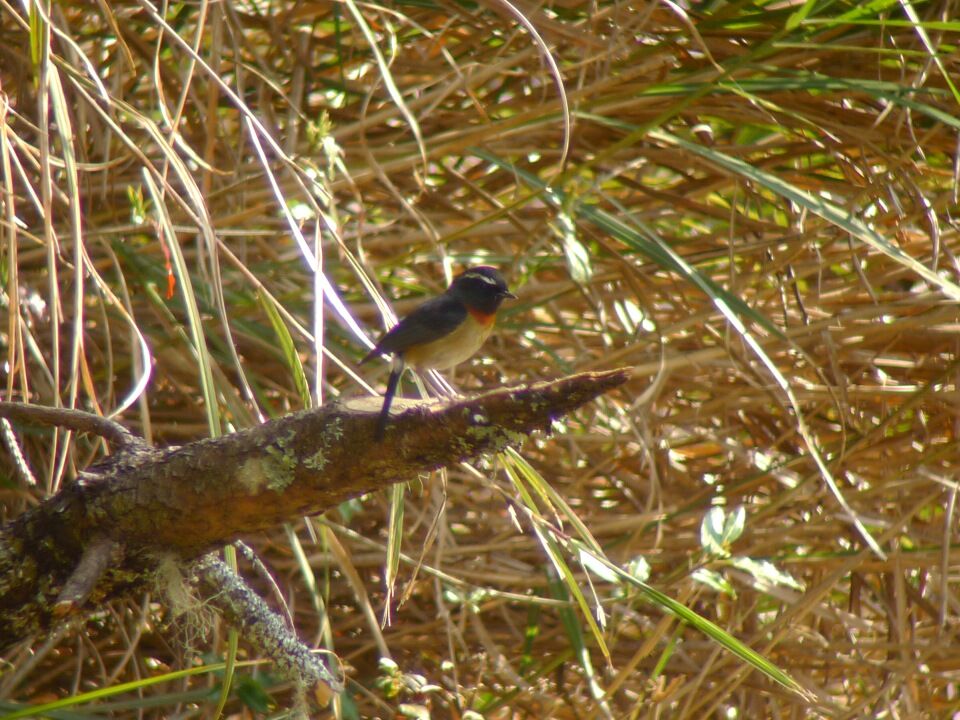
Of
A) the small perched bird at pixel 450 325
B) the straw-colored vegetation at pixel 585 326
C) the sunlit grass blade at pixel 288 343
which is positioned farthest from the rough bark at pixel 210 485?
the straw-colored vegetation at pixel 585 326

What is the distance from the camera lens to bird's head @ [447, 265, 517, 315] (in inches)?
113

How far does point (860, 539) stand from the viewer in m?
3.21

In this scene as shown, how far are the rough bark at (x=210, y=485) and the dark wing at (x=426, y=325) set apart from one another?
86 centimetres

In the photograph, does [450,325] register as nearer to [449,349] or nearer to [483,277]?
[449,349]

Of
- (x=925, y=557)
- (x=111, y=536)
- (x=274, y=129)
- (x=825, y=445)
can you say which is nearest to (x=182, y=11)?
(x=274, y=129)

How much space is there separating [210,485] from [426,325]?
3.78 feet

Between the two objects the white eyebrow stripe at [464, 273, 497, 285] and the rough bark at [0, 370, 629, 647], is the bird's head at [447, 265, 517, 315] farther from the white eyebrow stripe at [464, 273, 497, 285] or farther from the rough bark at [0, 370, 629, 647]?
the rough bark at [0, 370, 629, 647]

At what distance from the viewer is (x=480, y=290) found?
2.93 meters

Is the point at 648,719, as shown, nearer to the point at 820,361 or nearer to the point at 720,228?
the point at 820,361

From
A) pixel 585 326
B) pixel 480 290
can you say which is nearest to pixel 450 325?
pixel 480 290

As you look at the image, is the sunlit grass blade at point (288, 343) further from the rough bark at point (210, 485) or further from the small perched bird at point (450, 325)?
the small perched bird at point (450, 325)

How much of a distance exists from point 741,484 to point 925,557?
0.56 m

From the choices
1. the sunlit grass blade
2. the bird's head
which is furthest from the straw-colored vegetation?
the sunlit grass blade

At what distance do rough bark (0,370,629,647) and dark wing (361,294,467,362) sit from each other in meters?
0.86
